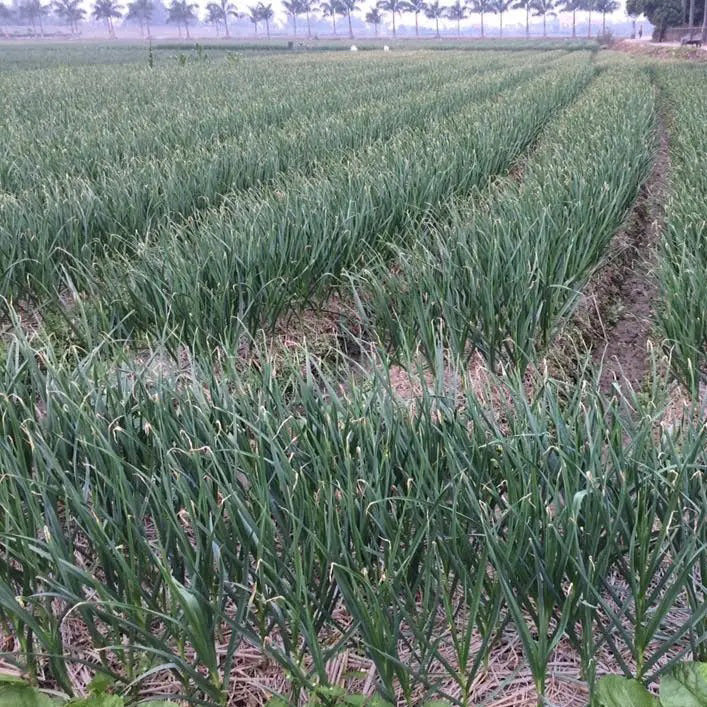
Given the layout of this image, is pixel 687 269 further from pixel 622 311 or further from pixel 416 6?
pixel 416 6

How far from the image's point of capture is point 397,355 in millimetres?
2596

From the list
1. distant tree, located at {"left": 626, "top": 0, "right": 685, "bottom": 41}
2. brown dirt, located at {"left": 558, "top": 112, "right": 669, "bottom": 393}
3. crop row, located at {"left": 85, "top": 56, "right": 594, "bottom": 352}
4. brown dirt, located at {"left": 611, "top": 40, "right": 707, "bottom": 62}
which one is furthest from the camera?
distant tree, located at {"left": 626, "top": 0, "right": 685, "bottom": 41}

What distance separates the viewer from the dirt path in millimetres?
3396

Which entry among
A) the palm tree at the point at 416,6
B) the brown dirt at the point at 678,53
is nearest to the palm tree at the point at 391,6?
the palm tree at the point at 416,6

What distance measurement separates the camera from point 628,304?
14.0 feet

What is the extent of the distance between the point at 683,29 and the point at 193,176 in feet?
161

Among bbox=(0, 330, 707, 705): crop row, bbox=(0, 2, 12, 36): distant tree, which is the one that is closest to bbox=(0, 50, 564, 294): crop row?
bbox=(0, 330, 707, 705): crop row

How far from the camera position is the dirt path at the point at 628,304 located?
11.1 ft

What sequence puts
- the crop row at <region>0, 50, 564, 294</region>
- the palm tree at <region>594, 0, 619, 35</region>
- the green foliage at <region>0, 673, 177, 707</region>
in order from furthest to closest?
the palm tree at <region>594, 0, 619, 35</region>, the crop row at <region>0, 50, 564, 294</region>, the green foliage at <region>0, 673, 177, 707</region>

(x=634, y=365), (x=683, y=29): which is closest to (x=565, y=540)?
(x=634, y=365)

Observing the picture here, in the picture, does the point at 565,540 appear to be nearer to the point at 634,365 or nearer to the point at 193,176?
the point at 634,365

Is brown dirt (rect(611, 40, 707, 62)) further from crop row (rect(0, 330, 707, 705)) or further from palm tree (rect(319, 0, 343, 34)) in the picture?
palm tree (rect(319, 0, 343, 34))

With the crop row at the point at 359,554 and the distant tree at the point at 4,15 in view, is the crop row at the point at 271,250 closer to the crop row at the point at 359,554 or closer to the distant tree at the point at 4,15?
the crop row at the point at 359,554

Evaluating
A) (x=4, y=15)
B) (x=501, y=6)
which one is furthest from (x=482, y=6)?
(x=4, y=15)
